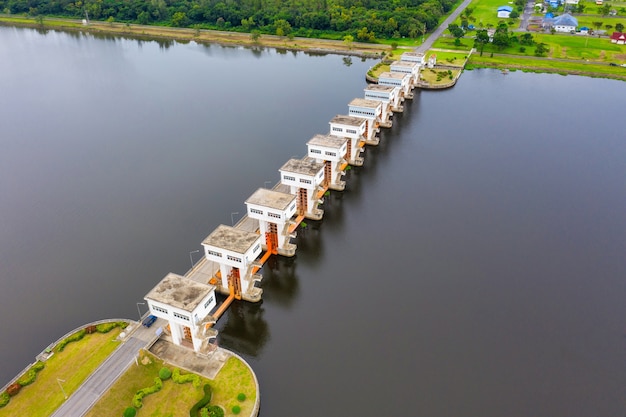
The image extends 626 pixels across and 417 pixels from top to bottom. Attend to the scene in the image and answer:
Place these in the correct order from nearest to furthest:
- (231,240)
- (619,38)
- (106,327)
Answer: (106,327), (231,240), (619,38)

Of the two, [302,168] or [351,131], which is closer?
[302,168]

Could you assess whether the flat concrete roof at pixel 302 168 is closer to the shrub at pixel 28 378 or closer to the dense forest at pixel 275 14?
the shrub at pixel 28 378

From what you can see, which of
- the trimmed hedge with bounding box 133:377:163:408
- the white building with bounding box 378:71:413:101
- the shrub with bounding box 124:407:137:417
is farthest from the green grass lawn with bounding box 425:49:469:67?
the shrub with bounding box 124:407:137:417

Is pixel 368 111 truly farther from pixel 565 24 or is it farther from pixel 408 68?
pixel 565 24

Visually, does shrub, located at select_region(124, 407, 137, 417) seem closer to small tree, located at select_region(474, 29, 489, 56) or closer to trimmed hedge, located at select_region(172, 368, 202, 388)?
trimmed hedge, located at select_region(172, 368, 202, 388)

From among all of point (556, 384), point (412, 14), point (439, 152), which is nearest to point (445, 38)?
point (412, 14)

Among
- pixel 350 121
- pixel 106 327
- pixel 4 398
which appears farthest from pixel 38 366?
pixel 350 121
